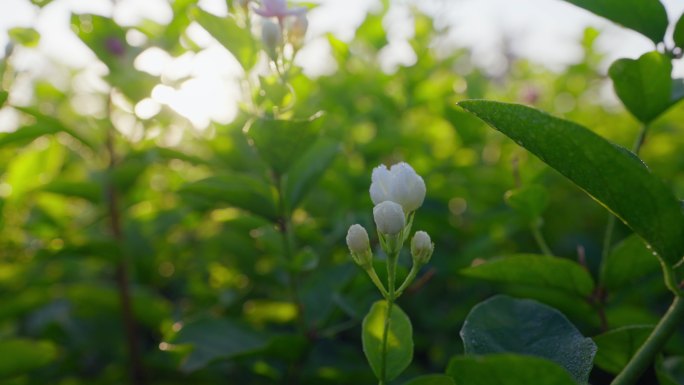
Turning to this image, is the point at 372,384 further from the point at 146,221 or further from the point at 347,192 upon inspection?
the point at 146,221

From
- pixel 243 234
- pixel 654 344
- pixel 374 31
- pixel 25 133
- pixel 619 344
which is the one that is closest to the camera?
pixel 654 344

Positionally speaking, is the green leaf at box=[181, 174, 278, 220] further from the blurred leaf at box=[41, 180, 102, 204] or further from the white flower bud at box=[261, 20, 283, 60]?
the blurred leaf at box=[41, 180, 102, 204]

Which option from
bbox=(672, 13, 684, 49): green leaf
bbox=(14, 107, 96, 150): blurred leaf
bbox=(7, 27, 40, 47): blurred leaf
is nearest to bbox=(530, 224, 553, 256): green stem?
bbox=(672, 13, 684, 49): green leaf

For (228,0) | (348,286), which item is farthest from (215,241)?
(228,0)

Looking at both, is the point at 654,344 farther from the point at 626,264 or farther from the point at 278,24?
the point at 278,24

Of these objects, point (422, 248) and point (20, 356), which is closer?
point (422, 248)

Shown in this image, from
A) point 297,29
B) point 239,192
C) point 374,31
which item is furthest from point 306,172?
point 374,31
